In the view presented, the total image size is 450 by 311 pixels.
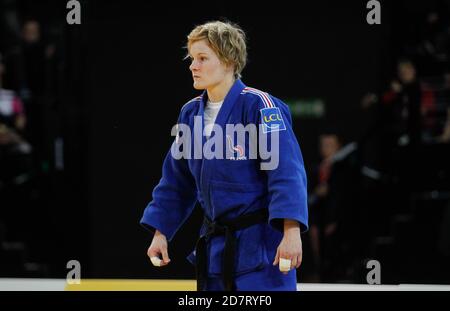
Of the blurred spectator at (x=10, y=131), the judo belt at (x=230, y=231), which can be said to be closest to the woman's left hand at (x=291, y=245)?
the judo belt at (x=230, y=231)

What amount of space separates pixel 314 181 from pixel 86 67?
135 cm

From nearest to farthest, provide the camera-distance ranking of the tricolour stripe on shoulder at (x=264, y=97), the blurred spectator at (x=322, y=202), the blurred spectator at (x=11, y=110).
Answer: the tricolour stripe on shoulder at (x=264, y=97) → the blurred spectator at (x=322, y=202) → the blurred spectator at (x=11, y=110)

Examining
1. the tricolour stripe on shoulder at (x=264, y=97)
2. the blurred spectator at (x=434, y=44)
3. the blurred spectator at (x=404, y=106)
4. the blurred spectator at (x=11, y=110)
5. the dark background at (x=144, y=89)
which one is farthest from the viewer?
the blurred spectator at (x=434, y=44)

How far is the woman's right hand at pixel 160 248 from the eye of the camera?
7.80ft

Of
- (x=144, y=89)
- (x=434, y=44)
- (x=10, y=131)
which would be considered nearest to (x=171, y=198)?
(x=144, y=89)

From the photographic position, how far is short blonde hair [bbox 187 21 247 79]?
228 cm

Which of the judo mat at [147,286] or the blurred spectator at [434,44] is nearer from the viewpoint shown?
the judo mat at [147,286]

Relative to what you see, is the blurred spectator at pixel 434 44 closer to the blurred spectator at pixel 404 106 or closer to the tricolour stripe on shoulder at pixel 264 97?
the blurred spectator at pixel 404 106

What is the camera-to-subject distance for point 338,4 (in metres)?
3.10

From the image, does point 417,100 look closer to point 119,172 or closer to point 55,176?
point 119,172

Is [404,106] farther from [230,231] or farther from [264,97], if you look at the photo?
[230,231]

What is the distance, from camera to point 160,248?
239 centimetres

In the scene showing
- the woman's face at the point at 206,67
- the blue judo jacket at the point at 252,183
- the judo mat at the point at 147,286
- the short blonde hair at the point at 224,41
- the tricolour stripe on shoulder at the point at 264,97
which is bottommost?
the judo mat at the point at 147,286

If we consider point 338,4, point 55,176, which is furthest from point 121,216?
point 338,4
